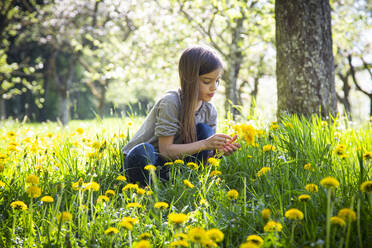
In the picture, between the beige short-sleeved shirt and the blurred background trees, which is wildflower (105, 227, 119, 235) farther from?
the blurred background trees

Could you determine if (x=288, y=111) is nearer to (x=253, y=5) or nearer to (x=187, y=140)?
(x=187, y=140)

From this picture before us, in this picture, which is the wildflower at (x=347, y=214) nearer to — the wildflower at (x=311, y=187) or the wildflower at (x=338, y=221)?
the wildflower at (x=338, y=221)

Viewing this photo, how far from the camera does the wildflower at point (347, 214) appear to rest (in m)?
1.00

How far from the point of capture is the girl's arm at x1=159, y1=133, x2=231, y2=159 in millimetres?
2111

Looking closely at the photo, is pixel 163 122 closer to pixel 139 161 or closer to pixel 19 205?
pixel 139 161

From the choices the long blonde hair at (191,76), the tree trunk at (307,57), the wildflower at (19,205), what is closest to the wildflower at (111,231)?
the wildflower at (19,205)

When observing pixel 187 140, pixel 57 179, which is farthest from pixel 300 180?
pixel 57 179

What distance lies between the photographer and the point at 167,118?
240cm

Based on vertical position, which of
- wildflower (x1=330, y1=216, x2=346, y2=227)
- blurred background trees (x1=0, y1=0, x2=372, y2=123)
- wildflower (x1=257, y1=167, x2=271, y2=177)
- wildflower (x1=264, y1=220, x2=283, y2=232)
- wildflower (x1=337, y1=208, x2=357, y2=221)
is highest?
blurred background trees (x1=0, y1=0, x2=372, y2=123)

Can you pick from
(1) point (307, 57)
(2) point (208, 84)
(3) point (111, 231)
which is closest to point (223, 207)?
(3) point (111, 231)

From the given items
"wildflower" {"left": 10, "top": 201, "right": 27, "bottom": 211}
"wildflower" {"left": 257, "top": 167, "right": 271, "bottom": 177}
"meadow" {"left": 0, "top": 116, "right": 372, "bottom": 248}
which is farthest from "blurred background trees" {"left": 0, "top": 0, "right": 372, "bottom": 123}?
"wildflower" {"left": 10, "top": 201, "right": 27, "bottom": 211}

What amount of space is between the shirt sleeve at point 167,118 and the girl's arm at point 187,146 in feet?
0.17

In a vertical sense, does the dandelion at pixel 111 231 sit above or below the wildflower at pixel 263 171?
below

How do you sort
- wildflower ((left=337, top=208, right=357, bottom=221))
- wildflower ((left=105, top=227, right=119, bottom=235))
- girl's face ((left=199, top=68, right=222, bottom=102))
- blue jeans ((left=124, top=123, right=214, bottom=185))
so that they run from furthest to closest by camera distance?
girl's face ((left=199, top=68, right=222, bottom=102))
blue jeans ((left=124, top=123, right=214, bottom=185))
wildflower ((left=105, top=227, right=119, bottom=235))
wildflower ((left=337, top=208, right=357, bottom=221))
